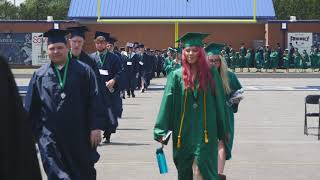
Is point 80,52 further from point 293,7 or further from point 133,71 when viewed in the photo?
point 293,7

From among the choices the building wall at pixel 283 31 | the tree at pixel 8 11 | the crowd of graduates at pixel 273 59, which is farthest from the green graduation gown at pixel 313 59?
the tree at pixel 8 11

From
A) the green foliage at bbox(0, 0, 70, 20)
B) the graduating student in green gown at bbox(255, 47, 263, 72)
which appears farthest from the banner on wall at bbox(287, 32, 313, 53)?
the green foliage at bbox(0, 0, 70, 20)

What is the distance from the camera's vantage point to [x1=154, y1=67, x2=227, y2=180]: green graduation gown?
7145 millimetres

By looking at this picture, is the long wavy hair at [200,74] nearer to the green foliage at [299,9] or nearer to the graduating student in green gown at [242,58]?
the graduating student in green gown at [242,58]

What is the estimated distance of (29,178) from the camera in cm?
281

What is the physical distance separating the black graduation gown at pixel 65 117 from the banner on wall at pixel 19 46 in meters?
44.9

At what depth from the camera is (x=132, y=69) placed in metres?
27.3

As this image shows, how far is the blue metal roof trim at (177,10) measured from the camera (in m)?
51.3

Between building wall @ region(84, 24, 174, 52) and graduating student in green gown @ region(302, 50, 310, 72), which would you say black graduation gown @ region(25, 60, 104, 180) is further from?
building wall @ region(84, 24, 174, 52)

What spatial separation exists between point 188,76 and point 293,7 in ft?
312

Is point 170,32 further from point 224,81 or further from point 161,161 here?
point 161,161

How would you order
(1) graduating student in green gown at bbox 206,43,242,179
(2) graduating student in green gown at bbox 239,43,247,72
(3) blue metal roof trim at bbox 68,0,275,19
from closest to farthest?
(1) graduating student in green gown at bbox 206,43,242,179
(2) graduating student in green gown at bbox 239,43,247,72
(3) blue metal roof trim at bbox 68,0,275,19

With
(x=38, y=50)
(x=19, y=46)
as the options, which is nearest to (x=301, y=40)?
(x=38, y=50)

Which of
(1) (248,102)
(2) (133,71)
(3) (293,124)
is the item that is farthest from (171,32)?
(3) (293,124)
